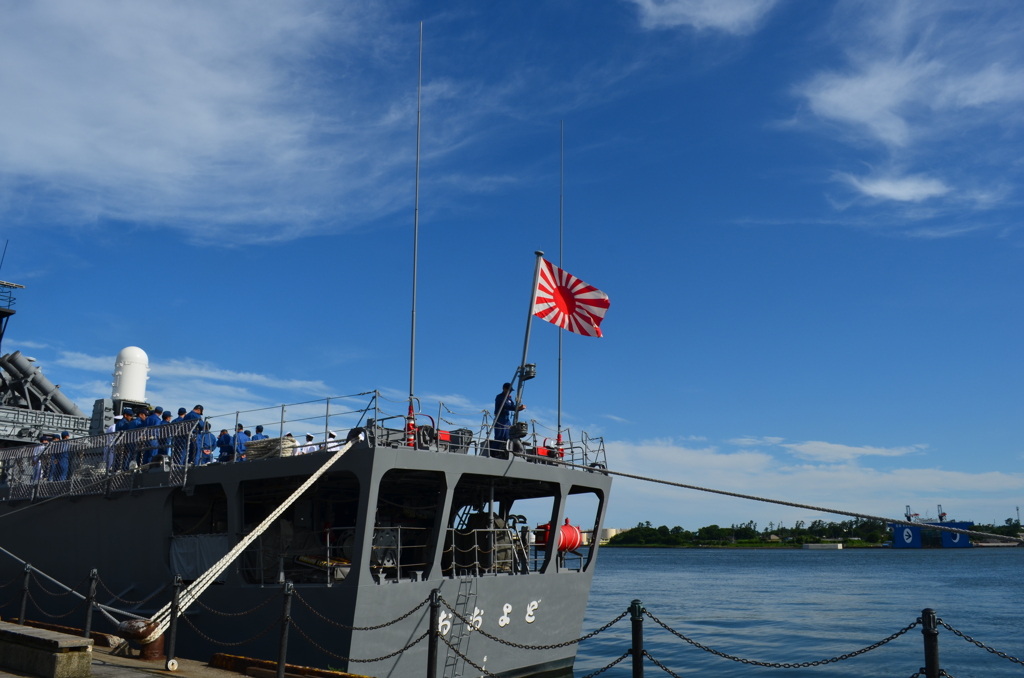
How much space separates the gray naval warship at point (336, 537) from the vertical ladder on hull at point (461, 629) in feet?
0.07

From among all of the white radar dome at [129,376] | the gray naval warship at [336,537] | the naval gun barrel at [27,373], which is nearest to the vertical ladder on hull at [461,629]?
the gray naval warship at [336,537]

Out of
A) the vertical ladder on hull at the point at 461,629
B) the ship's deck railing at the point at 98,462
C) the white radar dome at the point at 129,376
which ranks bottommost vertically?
the vertical ladder on hull at the point at 461,629

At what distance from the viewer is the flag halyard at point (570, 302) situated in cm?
1523

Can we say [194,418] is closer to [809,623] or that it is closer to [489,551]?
[489,551]

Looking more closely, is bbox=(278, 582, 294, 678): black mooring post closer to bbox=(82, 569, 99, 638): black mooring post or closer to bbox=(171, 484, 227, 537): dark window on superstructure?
bbox=(82, 569, 99, 638): black mooring post

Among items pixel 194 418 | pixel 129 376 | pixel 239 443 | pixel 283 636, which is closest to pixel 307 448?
pixel 239 443

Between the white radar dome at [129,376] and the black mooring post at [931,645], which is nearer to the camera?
the black mooring post at [931,645]

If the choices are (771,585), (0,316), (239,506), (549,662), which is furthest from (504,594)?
(771,585)

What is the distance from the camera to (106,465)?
50.4 feet

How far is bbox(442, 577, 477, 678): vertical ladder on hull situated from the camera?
12.2 metres

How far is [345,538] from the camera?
13.3 meters

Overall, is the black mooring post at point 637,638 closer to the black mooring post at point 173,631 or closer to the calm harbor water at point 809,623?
the black mooring post at point 173,631

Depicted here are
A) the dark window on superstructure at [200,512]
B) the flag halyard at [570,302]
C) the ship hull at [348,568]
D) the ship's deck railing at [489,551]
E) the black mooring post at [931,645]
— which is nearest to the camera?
the black mooring post at [931,645]

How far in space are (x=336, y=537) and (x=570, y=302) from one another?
244 inches
